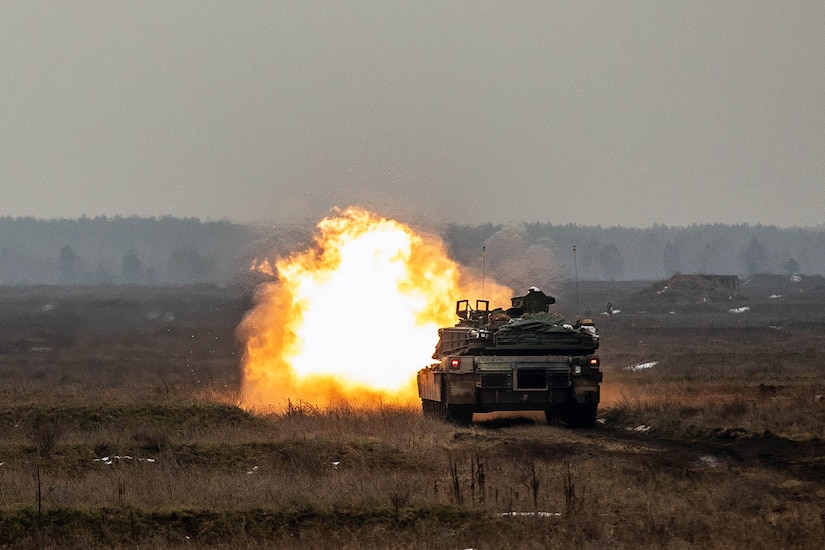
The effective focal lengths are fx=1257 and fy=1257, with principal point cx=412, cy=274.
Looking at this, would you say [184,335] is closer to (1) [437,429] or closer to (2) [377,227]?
(2) [377,227]

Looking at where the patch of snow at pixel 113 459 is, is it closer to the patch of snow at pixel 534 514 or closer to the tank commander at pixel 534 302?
the patch of snow at pixel 534 514

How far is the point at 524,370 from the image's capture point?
28.1m

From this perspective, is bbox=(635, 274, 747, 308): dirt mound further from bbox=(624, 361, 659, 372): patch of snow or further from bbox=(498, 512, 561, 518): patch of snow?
bbox=(498, 512, 561, 518): patch of snow

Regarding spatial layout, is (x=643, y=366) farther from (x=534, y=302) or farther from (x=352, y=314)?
(x=534, y=302)

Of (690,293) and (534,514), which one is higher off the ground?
(534,514)

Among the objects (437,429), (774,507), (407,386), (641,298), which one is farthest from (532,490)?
(641,298)

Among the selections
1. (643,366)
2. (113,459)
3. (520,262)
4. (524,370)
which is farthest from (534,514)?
(643,366)

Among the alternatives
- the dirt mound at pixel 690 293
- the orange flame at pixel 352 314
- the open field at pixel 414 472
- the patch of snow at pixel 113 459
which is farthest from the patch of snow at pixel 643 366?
the dirt mound at pixel 690 293

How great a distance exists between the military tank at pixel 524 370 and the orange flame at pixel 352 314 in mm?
7895

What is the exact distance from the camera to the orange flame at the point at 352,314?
37406 mm

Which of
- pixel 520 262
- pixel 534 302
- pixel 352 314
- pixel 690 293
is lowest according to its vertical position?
pixel 690 293

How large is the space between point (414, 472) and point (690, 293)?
4055 inches

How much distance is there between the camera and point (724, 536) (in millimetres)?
14750

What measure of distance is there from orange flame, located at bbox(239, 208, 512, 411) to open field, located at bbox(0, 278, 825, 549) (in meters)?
2.32
